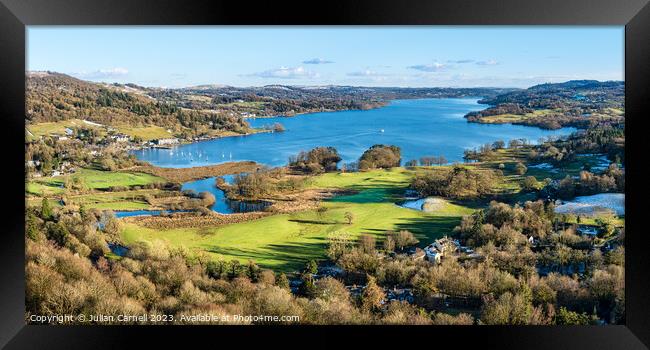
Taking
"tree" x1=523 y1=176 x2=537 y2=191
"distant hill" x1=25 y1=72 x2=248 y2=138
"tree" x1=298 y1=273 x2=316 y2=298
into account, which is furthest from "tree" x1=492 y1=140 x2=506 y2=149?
"distant hill" x1=25 y1=72 x2=248 y2=138

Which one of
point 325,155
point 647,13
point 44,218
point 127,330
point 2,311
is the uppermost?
point 647,13

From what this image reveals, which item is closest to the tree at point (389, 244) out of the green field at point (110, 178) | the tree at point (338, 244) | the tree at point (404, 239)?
the tree at point (404, 239)

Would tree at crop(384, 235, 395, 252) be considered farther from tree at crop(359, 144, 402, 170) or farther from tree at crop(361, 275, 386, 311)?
tree at crop(359, 144, 402, 170)

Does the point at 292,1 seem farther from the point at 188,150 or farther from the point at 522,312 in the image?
the point at 522,312

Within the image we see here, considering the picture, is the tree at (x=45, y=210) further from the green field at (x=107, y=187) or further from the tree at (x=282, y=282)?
the tree at (x=282, y=282)

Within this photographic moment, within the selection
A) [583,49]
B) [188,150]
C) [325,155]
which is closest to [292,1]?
[325,155]

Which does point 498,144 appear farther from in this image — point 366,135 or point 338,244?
point 338,244
